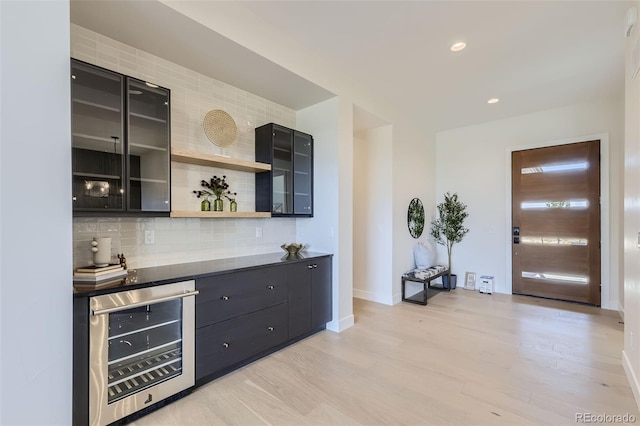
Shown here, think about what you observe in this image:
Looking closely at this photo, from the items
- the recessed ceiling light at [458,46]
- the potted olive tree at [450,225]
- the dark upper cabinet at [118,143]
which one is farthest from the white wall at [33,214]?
the potted olive tree at [450,225]

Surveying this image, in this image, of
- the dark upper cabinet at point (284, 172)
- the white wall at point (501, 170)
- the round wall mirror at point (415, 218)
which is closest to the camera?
the dark upper cabinet at point (284, 172)

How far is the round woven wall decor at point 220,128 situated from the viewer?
2805 mm

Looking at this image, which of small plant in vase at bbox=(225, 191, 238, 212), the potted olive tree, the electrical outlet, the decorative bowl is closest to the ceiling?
small plant in vase at bbox=(225, 191, 238, 212)

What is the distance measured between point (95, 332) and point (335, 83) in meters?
3.09

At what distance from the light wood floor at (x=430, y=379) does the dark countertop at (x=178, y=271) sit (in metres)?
0.89

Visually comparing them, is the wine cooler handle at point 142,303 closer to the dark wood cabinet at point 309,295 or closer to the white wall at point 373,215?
the dark wood cabinet at point 309,295

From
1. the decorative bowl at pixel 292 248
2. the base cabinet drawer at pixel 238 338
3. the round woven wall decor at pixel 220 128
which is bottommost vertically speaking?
the base cabinet drawer at pixel 238 338

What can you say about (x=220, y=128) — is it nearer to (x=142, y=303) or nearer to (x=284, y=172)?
(x=284, y=172)

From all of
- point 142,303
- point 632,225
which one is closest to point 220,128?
point 142,303

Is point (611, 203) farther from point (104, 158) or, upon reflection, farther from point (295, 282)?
point (104, 158)

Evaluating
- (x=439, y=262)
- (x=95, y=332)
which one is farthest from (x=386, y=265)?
(x=95, y=332)

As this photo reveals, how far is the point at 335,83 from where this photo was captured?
3.26 meters

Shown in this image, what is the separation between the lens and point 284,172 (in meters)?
3.30

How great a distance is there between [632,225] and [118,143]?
3942mm
